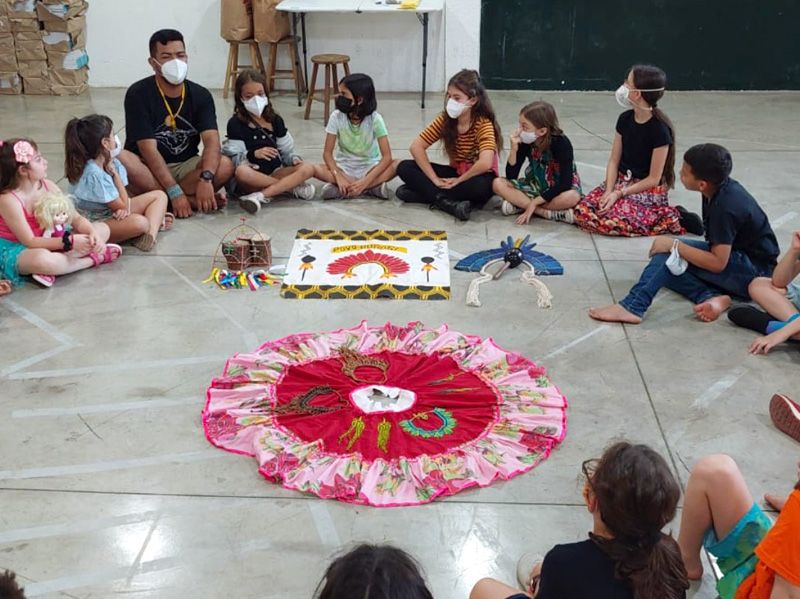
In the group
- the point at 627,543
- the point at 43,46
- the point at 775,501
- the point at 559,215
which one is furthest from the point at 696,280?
the point at 43,46

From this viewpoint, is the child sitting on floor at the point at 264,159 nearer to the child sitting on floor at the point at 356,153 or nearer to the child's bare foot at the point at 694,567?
the child sitting on floor at the point at 356,153

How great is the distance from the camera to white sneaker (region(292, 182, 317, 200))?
601cm

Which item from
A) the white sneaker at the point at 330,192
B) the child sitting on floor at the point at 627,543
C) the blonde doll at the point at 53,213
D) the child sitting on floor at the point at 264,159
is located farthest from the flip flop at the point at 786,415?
the blonde doll at the point at 53,213

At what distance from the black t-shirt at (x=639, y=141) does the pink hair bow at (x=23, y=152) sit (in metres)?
3.29

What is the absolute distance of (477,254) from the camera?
5.15 metres

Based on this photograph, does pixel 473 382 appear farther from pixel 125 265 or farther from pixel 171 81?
pixel 171 81

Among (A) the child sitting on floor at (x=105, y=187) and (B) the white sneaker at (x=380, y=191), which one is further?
(B) the white sneaker at (x=380, y=191)

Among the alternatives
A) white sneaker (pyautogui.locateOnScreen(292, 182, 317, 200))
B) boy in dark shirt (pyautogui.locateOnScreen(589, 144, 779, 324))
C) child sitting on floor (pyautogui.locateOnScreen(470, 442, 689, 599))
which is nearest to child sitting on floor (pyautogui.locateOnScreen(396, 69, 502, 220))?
white sneaker (pyautogui.locateOnScreen(292, 182, 317, 200))

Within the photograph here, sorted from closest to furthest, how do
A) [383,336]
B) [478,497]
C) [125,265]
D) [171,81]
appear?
[478,497]
[383,336]
[125,265]
[171,81]

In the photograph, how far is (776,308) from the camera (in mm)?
4258

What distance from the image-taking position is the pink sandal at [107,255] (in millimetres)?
5027

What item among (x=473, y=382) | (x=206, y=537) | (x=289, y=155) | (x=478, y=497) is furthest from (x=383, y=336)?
(x=289, y=155)

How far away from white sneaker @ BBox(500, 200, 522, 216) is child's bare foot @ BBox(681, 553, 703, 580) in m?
3.26

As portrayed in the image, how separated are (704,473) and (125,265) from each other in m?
3.52
